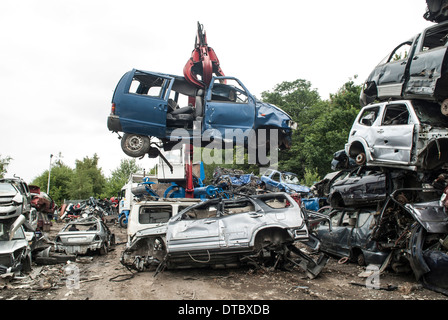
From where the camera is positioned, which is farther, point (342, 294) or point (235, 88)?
point (235, 88)

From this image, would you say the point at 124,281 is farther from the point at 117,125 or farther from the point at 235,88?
the point at 235,88

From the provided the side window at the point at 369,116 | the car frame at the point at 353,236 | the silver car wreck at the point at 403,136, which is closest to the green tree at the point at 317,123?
the side window at the point at 369,116

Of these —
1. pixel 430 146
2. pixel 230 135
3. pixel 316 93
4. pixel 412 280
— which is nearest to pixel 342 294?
pixel 412 280

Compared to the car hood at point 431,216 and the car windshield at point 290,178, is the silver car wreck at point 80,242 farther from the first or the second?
the car windshield at point 290,178

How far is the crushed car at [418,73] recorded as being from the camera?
677 centimetres

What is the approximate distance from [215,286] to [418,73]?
241 inches

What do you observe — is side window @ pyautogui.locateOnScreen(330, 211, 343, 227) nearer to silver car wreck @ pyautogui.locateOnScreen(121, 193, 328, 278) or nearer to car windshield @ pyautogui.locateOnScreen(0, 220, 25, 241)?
silver car wreck @ pyautogui.locateOnScreen(121, 193, 328, 278)

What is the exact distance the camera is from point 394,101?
25.0 feet

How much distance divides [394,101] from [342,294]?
472 cm

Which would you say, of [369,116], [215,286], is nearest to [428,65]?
[369,116]

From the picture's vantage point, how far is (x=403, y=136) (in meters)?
7.05

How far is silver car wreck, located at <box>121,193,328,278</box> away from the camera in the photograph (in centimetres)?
606
